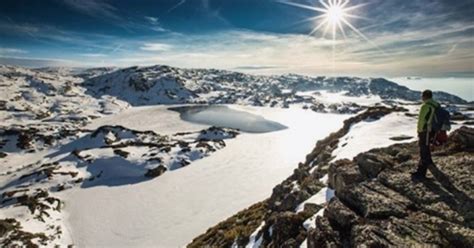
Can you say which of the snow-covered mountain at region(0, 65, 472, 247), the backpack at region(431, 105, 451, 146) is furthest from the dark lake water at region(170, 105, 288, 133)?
the backpack at region(431, 105, 451, 146)

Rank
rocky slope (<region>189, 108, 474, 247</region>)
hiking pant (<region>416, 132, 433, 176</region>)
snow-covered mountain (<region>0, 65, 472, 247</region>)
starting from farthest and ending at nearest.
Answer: snow-covered mountain (<region>0, 65, 472, 247</region>)
hiking pant (<region>416, 132, 433, 176</region>)
rocky slope (<region>189, 108, 474, 247</region>)

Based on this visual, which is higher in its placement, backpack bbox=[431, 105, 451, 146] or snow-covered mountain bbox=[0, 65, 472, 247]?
backpack bbox=[431, 105, 451, 146]

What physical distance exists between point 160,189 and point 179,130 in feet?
300

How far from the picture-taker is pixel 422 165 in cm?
1293

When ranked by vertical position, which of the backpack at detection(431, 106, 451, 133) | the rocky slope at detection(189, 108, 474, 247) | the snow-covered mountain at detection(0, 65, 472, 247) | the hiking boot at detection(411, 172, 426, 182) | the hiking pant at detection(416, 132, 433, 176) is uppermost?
the backpack at detection(431, 106, 451, 133)

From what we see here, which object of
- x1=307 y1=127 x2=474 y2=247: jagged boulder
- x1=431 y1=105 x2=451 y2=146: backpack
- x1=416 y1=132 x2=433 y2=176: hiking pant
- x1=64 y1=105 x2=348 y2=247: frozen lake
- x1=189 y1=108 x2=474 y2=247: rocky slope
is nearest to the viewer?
x1=307 y1=127 x2=474 y2=247: jagged boulder

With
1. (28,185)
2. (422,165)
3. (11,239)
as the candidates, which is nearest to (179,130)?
(28,185)

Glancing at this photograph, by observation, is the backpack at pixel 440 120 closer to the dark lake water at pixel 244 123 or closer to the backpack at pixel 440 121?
the backpack at pixel 440 121

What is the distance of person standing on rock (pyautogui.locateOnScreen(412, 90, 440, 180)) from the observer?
12.7m

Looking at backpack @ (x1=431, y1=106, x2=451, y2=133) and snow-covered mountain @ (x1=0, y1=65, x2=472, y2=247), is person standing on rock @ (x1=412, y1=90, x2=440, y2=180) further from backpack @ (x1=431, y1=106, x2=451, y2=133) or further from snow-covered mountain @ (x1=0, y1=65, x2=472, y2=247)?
snow-covered mountain @ (x1=0, y1=65, x2=472, y2=247)

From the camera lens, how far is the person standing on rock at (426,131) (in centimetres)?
1275

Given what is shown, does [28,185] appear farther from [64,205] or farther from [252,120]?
[252,120]

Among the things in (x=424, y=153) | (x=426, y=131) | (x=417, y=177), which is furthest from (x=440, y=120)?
(x=417, y=177)

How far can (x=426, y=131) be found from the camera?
12.8m
